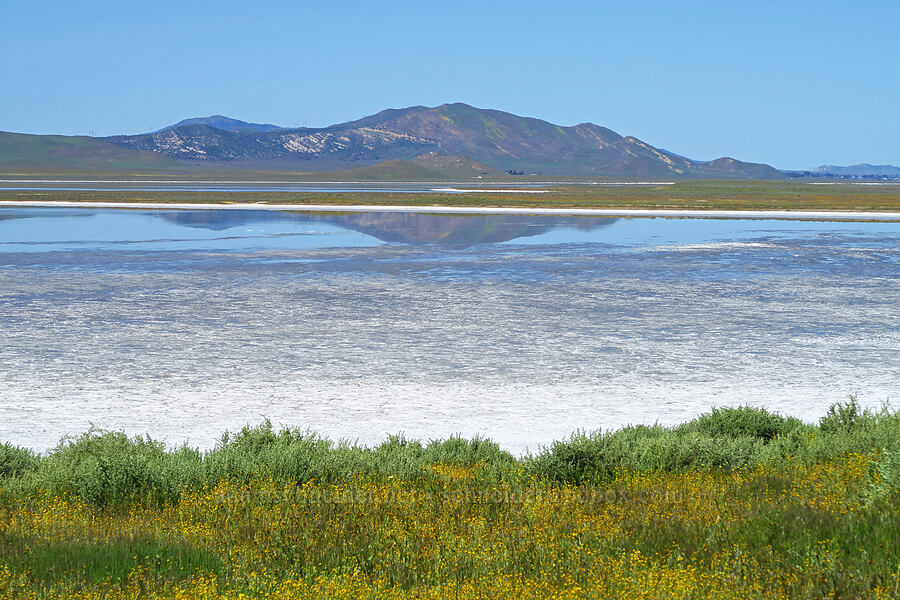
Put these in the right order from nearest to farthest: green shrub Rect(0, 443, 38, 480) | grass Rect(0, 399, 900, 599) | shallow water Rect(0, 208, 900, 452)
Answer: grass Rect(0, 399, 900, 599) → green shrub Rect(0, 443, 38, 480) → shallow water Rect(0, 208, 900, 452)

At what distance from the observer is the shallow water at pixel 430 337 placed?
1050 cm

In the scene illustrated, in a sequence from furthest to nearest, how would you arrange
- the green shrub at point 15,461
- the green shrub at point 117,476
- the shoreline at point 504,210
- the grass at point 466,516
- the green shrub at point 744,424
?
the shoreline at point 504,210, the green shrub at point 744,424, the green shrub at point 15,461, the green shrub at point 117,476, the grass at point 466,516

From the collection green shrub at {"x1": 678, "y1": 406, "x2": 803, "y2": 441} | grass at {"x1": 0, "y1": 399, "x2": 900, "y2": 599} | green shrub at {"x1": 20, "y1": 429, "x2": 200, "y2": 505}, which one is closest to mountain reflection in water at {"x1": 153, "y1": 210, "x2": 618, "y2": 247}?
green shrub at {"x1": 678, "y1": 406, "x2": 803, "y2": 441}

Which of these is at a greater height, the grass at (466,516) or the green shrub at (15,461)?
the grass at (466,516)

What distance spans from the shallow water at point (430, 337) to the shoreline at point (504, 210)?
23.1 metres

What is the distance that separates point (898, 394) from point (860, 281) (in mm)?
12043

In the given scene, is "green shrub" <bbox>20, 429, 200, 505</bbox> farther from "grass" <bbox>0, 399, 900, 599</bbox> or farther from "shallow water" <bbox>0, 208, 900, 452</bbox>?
"shallow water" <bbox>0, 208, 900, 452</bbox>

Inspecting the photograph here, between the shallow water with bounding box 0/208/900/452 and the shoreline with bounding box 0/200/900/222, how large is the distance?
2311 cm

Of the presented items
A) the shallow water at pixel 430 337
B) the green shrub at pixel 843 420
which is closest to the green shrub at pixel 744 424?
the green shrub at pixel 843 420

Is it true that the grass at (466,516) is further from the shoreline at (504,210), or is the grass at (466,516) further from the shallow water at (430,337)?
the shoreline at (504,210)

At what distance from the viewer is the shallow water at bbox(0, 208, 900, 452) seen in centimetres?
1050

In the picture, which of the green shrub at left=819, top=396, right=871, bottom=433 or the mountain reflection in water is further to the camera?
the mountain reflection in water

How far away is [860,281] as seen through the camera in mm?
22109

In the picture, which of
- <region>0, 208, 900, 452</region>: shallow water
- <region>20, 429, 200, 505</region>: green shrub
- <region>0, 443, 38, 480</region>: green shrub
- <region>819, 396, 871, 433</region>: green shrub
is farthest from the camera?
<region>0, 208, 900, 452</region>: shallow water
